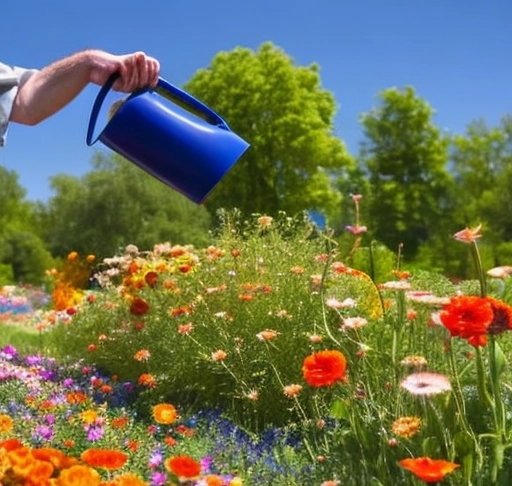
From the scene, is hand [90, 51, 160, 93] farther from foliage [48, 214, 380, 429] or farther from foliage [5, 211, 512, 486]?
foliage [48, 214, 380, 429]

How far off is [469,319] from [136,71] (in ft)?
3.30

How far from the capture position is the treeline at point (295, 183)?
760 inches

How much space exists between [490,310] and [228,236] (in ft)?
11.1

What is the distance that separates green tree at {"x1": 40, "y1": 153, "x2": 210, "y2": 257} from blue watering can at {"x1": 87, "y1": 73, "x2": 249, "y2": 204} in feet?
53.0

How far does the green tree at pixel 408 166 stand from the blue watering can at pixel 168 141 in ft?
64.2

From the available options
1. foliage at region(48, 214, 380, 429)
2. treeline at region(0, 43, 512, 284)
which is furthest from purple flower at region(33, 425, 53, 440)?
treeline at region(0, 43, 512, 284)

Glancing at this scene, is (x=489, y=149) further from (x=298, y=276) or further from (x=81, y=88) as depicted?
(x=81, y=88)

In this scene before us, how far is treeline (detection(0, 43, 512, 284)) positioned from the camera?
760 inches

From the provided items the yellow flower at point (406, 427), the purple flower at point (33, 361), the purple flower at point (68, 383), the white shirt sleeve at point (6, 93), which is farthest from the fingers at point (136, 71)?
the purple flower at point (33, 361)

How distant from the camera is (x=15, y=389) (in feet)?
14.1

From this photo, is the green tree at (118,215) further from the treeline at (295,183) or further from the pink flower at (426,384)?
the pink flower at (426,384)

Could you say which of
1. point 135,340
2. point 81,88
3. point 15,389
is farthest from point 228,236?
point 81,88

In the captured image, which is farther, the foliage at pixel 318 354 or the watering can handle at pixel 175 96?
the watering can handle at pixel 175 96

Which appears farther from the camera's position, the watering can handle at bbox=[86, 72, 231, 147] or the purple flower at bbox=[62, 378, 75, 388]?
the purple flower at bbox=[62, 378, 75, 388]
